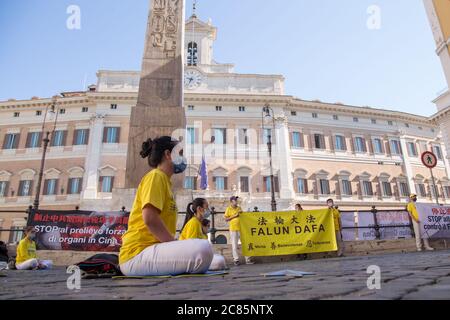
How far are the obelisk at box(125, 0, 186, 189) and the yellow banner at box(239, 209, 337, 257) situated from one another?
230cm

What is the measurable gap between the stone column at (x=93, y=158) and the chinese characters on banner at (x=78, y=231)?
1600 centimetres

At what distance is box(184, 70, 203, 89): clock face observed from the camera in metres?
27.2

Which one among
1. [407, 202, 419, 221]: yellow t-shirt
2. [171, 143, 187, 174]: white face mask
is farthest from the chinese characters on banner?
[407, 202, 419, 221]: yellow t-shirt

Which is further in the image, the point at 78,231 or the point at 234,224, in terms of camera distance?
the point at 78,231

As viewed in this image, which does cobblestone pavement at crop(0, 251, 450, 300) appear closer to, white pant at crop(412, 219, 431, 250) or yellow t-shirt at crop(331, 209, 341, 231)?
yellow t-shirt at crop(331, 209, 341, 231)

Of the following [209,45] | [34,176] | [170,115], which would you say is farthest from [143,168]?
[209,45]

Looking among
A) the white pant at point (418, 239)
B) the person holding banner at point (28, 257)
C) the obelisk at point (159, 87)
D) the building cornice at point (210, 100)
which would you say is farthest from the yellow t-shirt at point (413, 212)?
the building cornice at point (210, 100)

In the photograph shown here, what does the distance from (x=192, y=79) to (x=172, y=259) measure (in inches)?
1037

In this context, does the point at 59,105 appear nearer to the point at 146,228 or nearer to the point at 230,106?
the point at 230,106

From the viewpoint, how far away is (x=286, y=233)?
8.05 meters

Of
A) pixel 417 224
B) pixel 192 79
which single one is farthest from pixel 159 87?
pixel 192 79

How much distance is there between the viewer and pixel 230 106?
2734cm

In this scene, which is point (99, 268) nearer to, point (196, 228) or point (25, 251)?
point (196, 228)

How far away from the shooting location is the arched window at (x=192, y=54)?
28.8m
